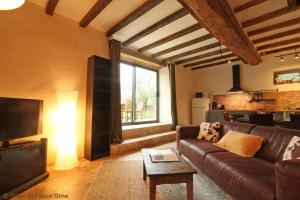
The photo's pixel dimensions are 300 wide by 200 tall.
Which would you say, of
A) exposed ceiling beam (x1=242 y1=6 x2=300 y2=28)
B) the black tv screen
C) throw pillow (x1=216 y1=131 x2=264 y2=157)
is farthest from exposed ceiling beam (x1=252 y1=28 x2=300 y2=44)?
the black tv screen

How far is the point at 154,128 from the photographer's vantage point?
4.89 meters

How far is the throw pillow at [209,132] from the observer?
2.99 metres

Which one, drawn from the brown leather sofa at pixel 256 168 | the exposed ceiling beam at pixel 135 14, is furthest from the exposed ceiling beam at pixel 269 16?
the brown leather sofa at pixel 256 168

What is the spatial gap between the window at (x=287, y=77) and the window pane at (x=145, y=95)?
12.8 ft

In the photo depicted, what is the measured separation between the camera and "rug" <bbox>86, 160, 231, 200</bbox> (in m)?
1.86

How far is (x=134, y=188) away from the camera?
206cm

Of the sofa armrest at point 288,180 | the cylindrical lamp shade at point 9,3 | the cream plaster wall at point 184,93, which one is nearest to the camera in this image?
the sofa armrest at point 288,180

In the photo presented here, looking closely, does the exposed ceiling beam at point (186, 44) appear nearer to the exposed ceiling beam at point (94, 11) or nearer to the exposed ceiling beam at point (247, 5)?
the exposed ceiling beam at point (247, 5)

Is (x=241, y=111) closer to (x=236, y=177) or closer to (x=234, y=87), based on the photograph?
(x=234, y=87)

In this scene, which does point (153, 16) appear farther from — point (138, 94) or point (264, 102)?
point (264, 102)

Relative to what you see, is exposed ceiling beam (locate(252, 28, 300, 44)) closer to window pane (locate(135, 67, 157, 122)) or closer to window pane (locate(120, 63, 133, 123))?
window pane (locate(135, 67, 157, 122))

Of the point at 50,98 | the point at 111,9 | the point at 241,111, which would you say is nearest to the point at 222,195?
the point at 50,98

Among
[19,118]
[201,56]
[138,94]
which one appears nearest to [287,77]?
[201,56]

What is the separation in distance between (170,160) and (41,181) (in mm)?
1803
